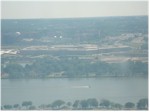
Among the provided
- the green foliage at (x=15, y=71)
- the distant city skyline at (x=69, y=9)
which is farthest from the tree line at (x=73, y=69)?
the distant city skyline at (x=69, y=9)

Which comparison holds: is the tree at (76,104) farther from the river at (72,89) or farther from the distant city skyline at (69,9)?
the distant city skyline at (69,9)

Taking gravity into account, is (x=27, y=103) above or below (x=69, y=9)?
below

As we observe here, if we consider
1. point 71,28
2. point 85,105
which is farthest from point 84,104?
point 71,28

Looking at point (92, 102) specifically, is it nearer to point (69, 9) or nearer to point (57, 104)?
point (57, 104)

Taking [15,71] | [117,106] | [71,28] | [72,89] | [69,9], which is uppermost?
[69,9]

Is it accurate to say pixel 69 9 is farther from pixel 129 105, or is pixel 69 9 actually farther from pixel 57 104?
pixel 129 105

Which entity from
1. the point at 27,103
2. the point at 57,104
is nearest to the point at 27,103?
the point at 27,103

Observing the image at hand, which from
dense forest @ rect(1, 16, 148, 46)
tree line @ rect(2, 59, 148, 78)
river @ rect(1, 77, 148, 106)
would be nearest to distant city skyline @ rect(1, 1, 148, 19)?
dense forest @ rect(1, 16, 148, 46)
